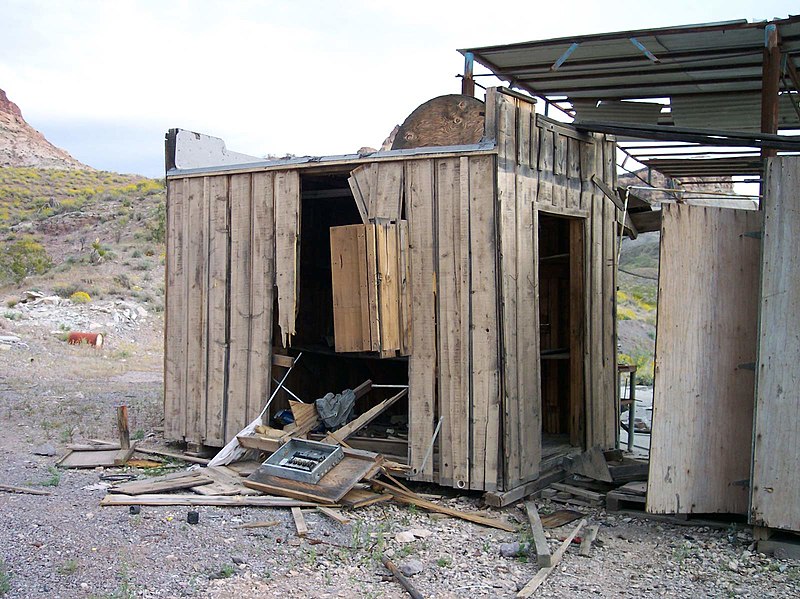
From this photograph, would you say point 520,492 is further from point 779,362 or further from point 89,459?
point 89,459

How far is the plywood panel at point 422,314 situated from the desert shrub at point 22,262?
23.9 meters

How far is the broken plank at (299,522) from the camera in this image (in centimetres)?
625

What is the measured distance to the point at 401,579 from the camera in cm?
549

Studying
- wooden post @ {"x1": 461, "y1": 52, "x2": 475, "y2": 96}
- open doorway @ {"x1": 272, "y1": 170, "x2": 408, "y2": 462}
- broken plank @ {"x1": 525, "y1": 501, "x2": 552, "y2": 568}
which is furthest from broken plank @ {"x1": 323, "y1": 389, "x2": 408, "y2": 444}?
wooden post @ {"x1": 461, "y1": 52, "x2": 475, "y2": 96}

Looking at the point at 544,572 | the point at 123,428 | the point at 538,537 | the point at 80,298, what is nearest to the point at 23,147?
the point at 80,298

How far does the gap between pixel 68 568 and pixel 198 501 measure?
5.86ft

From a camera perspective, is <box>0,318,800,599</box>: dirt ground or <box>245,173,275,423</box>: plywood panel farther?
<box>245,173,275,423</box>: plywood panel

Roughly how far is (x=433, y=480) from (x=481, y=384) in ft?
3.44

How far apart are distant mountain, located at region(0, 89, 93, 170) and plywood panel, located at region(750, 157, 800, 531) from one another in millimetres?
55133

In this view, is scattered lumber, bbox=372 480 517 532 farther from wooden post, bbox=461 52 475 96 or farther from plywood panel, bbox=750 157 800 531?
wooden post, bbox=461 52 475 96

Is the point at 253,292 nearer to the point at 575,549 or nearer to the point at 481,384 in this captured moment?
the point at 481,384

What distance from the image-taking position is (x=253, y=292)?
8.59 m

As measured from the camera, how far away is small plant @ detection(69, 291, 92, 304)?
23594 millimetres

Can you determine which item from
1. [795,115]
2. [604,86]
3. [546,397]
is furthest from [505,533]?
[795,115]
